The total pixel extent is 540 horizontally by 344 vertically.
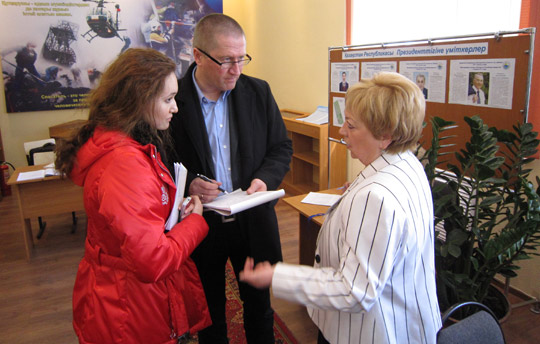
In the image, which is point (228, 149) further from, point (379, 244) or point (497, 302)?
point (497, 302)

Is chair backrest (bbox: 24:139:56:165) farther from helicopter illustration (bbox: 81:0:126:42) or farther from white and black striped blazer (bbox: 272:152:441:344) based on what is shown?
white and black striped blazer (bbox: 272:152:441:344)

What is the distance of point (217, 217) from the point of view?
1.88 meters

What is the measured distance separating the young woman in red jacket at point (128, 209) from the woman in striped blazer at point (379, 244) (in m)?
0.31

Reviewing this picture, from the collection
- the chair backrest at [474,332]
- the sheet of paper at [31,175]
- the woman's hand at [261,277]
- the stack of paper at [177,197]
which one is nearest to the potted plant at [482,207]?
the chair backrest at [474,332]

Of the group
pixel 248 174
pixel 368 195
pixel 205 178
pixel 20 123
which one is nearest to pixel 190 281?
pixel 205 178

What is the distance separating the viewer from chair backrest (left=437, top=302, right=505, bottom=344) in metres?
1.15

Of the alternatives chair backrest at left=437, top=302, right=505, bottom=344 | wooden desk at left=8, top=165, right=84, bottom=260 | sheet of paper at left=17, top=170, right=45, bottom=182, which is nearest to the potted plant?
chair backrest at left=437, top=302, right=505, bottom=344

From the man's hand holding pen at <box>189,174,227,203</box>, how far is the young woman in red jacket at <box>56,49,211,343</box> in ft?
1.04

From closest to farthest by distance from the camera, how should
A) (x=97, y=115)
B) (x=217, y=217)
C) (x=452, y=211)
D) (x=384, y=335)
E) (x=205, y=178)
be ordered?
(x=384, y=335)
(x=97, y=115)
(x=205, y=178)
(x=217, y=217)
(x=452, y=211)

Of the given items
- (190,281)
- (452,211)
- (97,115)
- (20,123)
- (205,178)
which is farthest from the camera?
(20,123)

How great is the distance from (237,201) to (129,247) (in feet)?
1.83

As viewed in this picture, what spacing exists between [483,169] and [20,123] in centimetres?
634

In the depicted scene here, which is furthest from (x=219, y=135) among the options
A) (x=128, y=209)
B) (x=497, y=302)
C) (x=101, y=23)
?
(x=101, y=23)

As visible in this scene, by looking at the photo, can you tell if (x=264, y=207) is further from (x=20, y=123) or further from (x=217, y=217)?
(x=20, y=123)
